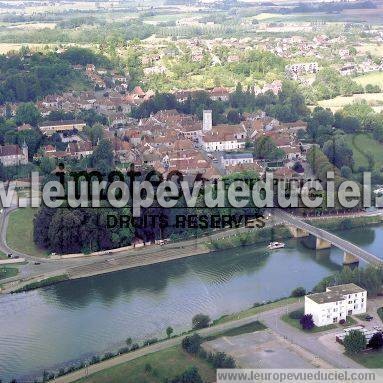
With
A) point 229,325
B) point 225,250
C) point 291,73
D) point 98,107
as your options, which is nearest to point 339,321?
point 229,325

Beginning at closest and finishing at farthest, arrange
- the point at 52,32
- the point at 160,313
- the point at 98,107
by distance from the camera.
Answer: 1. the point at 160,313
2. the point at 98,107
3. the point at 52,32

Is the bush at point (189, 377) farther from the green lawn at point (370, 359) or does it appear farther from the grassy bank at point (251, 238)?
the grassy bank at point (251, 238)

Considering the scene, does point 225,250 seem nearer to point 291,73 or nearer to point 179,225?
point 179,225

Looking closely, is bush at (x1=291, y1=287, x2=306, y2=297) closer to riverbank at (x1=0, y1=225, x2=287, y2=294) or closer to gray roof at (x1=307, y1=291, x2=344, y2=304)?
gray roof at (x1=307, y1=291, x2=344, y2=304)

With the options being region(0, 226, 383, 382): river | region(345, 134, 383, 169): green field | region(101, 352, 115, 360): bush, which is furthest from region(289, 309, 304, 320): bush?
region(345, 134, 383, 169): green field

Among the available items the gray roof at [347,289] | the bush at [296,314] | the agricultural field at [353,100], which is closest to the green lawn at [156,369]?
the bush at [296,314]

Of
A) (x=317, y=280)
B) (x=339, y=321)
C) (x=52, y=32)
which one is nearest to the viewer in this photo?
(x=339, y=321)
